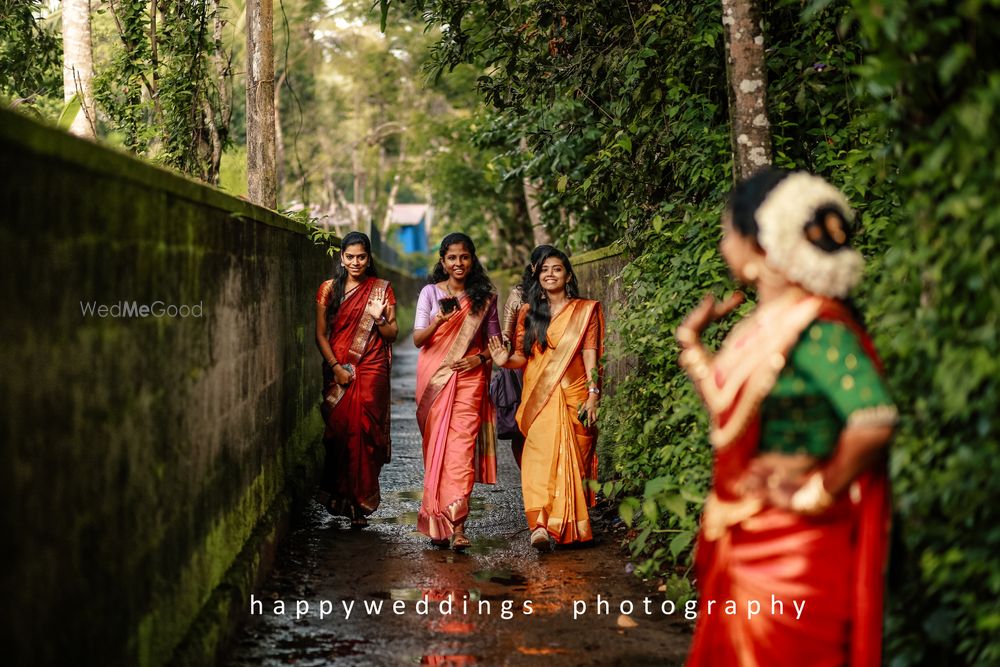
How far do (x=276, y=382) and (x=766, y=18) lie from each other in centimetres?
392

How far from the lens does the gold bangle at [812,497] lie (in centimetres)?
290

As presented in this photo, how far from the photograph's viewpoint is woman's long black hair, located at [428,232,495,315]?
304 inches

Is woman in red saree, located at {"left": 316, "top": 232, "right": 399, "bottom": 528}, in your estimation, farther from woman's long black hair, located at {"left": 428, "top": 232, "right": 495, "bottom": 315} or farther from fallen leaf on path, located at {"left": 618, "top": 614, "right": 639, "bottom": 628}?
fallen leaf on path, located at {"left": 618, "top": 614, "right": 639, "bottom": 628}

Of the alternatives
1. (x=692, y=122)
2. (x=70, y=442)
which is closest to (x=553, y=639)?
(x=70, y=442)

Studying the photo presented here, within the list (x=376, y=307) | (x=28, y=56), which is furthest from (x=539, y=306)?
(x=28, y=56)

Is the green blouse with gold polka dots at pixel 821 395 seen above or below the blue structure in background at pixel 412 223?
below

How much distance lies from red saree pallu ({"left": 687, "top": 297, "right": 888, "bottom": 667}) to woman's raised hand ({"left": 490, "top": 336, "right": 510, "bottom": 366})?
4499 millimetres

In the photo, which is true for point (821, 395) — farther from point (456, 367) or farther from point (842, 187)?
point (456, 367)

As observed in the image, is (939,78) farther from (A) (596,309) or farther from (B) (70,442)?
(A) (596,309)

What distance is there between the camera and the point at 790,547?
3.03 metres

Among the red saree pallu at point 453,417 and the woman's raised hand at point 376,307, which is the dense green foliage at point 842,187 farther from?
the woman's raised hand at point 376,307

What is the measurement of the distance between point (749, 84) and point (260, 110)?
5879 mm

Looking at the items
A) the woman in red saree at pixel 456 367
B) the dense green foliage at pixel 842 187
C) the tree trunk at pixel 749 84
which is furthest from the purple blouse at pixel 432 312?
the tree trunk at pixel 749 84

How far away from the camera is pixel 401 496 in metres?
9.24
